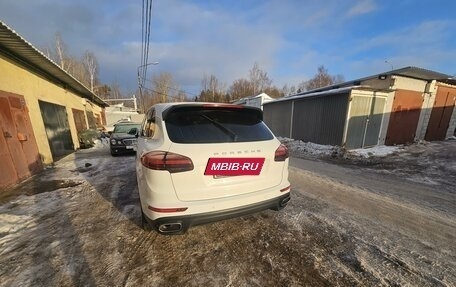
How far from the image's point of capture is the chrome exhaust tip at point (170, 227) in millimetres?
2164

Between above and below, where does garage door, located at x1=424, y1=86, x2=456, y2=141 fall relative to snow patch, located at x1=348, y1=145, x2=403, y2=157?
above

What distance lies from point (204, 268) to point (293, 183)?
333 cm

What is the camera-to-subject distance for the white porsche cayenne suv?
2.15 metres

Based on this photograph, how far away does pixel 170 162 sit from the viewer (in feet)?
6.97

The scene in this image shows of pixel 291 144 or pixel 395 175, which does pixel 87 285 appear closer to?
pixel 395 175

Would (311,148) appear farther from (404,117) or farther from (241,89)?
(241,89)

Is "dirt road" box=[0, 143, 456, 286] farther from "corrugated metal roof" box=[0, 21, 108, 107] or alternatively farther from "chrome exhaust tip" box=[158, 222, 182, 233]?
"corrugated metal roof" box=[0, 21, 108, 107]

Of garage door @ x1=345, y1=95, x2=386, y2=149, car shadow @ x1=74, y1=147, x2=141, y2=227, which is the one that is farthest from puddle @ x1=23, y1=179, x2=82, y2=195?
garage door @ x1=345, y1=95, x2=386, y2=149

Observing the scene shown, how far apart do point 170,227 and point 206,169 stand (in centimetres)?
69

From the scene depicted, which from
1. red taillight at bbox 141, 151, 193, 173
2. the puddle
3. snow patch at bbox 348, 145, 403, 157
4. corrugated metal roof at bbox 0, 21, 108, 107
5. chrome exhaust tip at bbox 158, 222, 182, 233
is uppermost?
corrugated metal roof at bbox 0, 21, 108, 107

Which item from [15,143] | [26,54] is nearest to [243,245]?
[15,143]

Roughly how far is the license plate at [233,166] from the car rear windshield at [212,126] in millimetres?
238

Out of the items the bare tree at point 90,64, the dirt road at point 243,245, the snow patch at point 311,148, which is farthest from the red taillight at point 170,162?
the bare tree at point 90,64

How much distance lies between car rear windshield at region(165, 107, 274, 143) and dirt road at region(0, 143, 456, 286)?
4.31 feet
